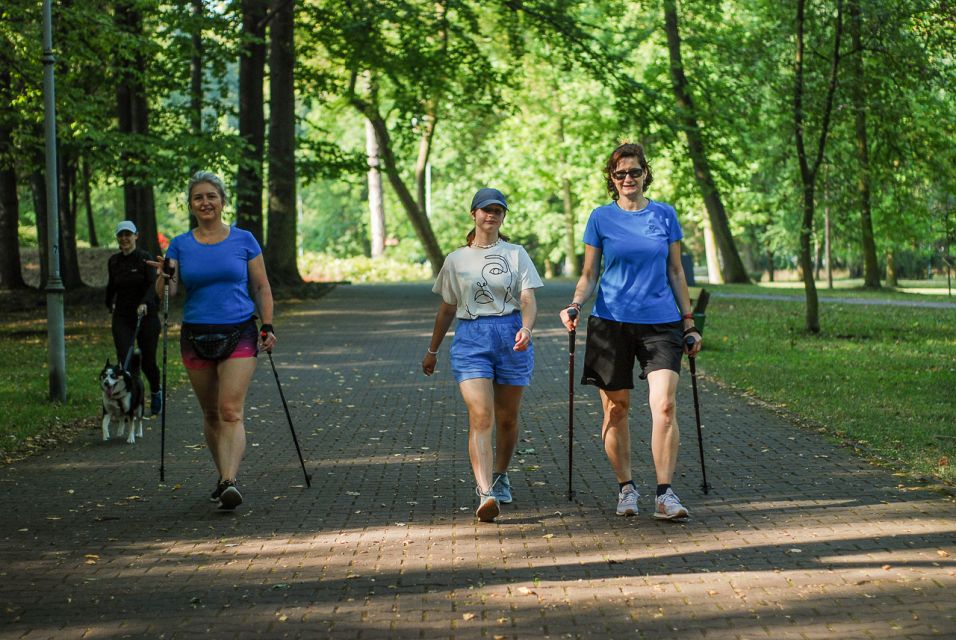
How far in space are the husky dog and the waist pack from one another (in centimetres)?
343

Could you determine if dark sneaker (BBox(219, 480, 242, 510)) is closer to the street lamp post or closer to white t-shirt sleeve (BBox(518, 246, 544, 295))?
white t-shirt sleeve (BBox(518, 246, 544, 295))

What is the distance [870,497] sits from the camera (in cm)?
786

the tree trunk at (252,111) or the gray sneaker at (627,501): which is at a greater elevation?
the tree trunk at (252,111)

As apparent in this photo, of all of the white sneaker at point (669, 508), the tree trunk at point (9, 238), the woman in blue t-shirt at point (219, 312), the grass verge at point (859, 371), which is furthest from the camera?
the tree trunk at point (9, 238)

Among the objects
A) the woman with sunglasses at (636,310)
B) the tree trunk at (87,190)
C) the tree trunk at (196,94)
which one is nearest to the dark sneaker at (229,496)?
the woman with sunglasses at (636,310)

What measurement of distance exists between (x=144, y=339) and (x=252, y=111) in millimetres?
17748

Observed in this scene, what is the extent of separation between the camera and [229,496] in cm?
760

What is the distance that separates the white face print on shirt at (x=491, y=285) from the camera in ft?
24.3

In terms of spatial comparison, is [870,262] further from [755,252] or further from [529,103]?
[755,252]

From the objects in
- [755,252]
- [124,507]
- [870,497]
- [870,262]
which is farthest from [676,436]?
[755,252]

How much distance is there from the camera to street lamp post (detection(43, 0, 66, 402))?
44.2 feet

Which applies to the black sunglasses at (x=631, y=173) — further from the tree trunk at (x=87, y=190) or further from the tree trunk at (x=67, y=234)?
the tree trunk at (x=67, y=234)

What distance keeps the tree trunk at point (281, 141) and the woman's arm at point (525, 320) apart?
23.5m

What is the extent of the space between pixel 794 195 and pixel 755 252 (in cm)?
5934
